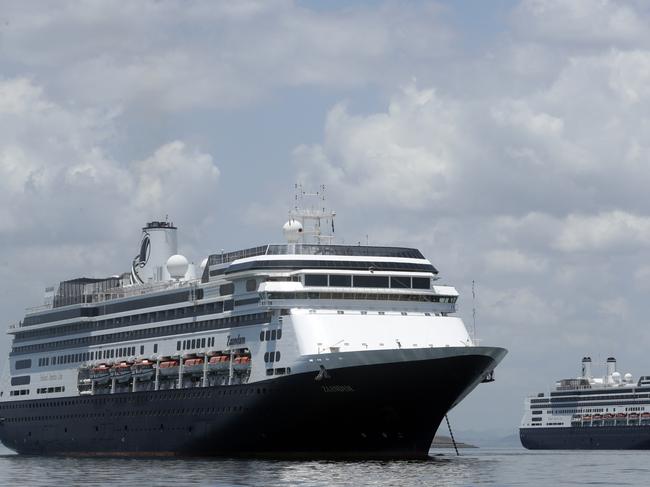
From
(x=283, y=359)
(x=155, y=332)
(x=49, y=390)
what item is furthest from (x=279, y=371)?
(x=49, y=390)

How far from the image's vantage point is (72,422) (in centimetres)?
9088

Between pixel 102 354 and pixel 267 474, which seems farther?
pixel 102 354

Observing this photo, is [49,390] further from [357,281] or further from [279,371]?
[357,281]

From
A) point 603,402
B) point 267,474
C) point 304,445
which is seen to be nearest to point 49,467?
point 304,445

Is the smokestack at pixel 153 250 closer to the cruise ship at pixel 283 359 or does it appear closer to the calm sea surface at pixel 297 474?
the cruise ship at pixel 283 359

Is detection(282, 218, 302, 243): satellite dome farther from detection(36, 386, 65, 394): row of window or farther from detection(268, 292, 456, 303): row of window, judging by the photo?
detection(36, 386, 65, 394): row of window

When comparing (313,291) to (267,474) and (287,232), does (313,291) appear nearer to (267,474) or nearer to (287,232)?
(287,232)

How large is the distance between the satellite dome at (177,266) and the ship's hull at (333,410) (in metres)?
11.3

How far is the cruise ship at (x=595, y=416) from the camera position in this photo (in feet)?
593

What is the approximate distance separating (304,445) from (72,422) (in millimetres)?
24520

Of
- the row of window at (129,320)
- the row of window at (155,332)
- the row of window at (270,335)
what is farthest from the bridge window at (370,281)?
the row of window at (129,320)

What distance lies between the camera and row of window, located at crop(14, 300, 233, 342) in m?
80.6

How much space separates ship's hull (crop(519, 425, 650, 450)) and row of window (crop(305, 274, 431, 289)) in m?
110

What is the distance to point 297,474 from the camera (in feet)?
200
